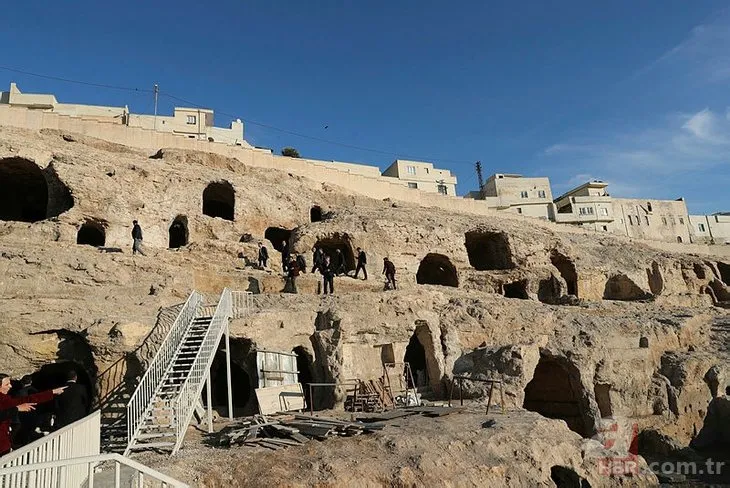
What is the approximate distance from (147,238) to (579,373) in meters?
21.0

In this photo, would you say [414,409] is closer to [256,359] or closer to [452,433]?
[452,433]

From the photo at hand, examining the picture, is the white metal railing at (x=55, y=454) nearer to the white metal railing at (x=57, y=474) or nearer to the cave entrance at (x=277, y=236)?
the white metal railing at (x=57, y=474)

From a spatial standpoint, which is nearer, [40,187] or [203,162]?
[40,187]

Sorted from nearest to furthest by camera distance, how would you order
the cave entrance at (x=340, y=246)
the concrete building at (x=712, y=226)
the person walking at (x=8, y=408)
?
1. the person walking at (x=8, y=408)
2. the cave entrance at (x=340, y=246)
3. the concrete building at (x=712, y=226)

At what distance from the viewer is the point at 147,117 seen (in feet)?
154

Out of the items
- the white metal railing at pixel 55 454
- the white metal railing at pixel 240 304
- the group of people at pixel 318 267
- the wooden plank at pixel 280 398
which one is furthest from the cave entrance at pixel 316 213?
the white metal railing at pixel 55 454

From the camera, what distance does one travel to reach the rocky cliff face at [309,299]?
1448cm

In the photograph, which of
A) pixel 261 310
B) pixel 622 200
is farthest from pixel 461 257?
pixel 622 200

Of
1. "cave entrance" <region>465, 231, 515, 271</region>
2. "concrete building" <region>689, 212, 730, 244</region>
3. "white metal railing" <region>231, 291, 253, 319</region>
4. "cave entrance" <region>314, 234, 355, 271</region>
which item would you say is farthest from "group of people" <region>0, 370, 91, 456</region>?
"concrete building" <region>689, 212, 730, 244</region>

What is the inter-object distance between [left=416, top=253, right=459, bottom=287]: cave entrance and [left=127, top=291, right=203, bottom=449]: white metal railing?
1855 cm

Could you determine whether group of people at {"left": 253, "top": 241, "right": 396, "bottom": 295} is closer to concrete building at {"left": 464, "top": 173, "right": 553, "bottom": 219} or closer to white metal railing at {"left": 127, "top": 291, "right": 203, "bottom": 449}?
white metal railing at {"left": 127, "top": 291, "right": 203, "bottom": 449}

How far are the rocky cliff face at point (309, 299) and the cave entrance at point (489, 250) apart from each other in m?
0.25

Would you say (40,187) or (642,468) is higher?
(40,187)

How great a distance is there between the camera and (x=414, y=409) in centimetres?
1320
